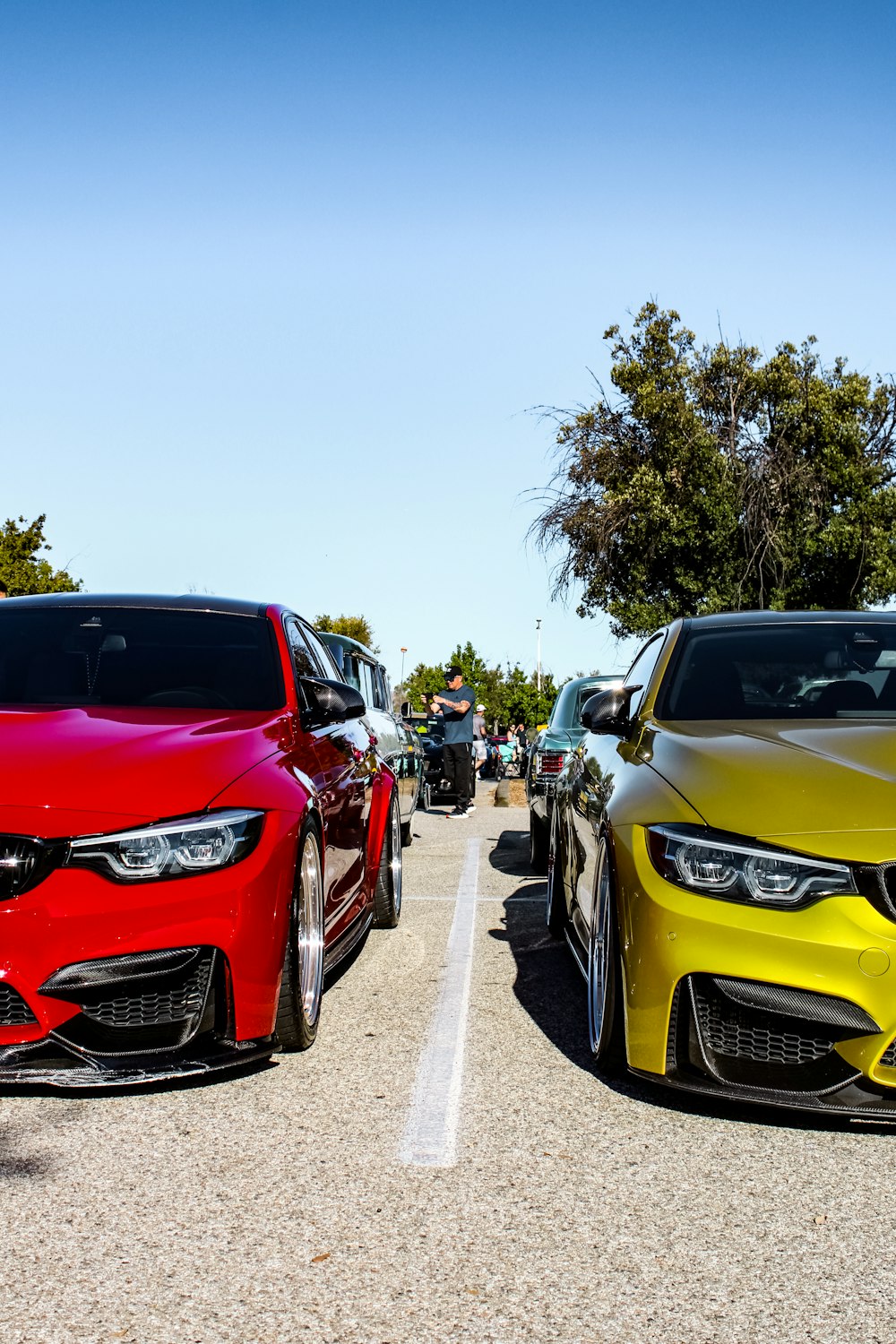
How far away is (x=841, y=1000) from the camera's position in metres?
3.48

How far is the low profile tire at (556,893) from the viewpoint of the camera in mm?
6445

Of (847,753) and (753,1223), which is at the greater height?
(847,753)

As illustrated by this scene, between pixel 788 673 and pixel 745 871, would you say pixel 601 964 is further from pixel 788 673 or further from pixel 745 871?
pixel 788 673

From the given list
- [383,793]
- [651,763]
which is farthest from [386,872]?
[651,763]

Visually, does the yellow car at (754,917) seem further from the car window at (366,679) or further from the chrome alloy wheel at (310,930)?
the car window at (366,679)

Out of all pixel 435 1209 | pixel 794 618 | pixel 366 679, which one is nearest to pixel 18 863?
pixel 435 1209

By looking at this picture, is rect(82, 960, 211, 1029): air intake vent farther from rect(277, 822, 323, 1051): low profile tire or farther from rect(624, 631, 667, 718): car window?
rect(624, 631, 667, 718): car window

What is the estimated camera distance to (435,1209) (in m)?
3.17

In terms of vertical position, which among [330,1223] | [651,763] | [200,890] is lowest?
[330,1223]

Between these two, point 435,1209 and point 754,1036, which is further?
point 754,1036

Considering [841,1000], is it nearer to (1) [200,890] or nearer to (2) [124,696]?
(1) [200,890]

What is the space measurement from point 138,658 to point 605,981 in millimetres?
2393

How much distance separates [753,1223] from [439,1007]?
2382 millimetres

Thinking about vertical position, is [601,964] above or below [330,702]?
below
